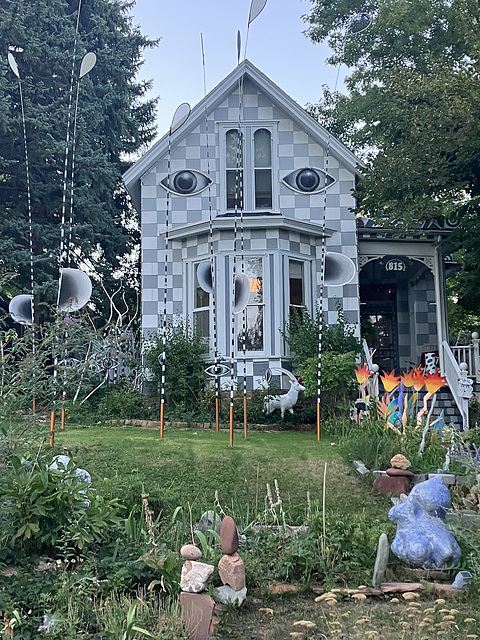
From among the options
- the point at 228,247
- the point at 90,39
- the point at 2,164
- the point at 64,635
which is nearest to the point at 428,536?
the point at 64,635

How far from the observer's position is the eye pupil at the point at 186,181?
12945mm

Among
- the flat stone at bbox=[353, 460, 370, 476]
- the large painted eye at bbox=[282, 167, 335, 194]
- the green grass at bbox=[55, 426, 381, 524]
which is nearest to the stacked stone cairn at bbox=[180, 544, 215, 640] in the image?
the green grass at bbox=[55, 426, 381, 524]

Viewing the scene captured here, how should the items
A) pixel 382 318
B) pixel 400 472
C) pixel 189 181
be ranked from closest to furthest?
pixel 400 472 < pixel 189 181 < pixel 382 318

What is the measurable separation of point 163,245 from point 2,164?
18.5 ft

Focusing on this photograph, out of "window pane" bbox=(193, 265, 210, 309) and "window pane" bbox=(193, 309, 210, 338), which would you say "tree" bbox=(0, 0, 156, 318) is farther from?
"window pane" bbox=(193, 309, 210, 338)

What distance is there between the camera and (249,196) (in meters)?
13.0

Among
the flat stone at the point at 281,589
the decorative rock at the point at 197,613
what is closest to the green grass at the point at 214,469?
the flat stone at the point at 281,589

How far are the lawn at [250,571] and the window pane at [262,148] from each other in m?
8.32

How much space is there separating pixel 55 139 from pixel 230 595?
15221mm

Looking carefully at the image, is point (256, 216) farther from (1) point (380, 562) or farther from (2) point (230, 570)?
(2) point (230, 570)

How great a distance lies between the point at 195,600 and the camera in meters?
3.21

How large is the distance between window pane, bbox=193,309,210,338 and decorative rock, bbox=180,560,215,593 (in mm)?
9073

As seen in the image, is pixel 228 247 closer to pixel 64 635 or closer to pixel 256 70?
pixel 256 70

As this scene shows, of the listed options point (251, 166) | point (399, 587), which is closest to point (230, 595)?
point (399, 587)
